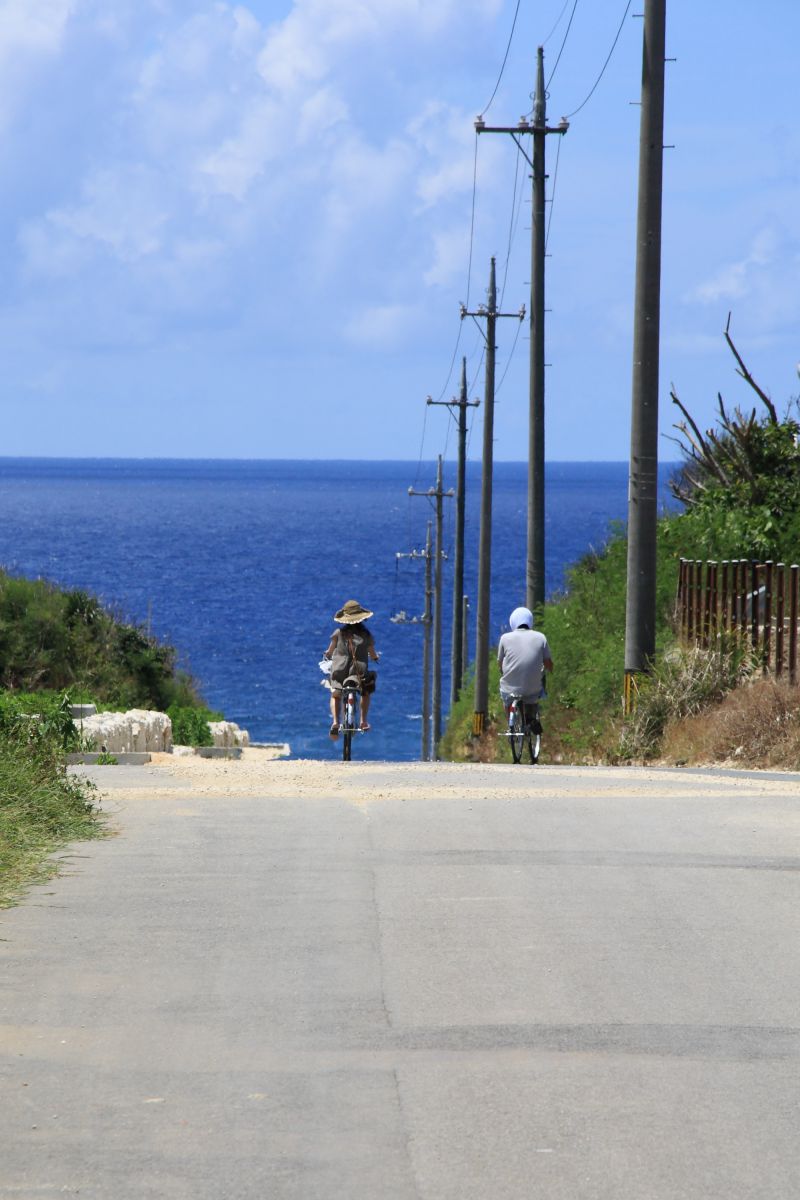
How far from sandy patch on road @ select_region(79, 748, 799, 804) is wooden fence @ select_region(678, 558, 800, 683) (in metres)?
2.75

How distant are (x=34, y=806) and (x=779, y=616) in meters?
8.75

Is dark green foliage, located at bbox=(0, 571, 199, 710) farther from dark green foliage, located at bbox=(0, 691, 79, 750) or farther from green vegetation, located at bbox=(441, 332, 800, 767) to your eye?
dark green foliage, located at bbox=(0, 691, 79, 750)


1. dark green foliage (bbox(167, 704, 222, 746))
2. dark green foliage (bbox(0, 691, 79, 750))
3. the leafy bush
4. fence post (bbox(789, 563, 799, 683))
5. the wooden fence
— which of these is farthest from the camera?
dark green foliage (bbox(167, 704, 222, 746))

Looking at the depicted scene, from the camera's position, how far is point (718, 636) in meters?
18.4

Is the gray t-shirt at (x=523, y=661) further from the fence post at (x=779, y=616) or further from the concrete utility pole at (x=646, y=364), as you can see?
the fence post at (x=779, y=616)

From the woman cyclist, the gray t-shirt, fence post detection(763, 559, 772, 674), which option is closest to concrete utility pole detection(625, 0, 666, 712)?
the gray t-shirt

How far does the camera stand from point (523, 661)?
18.4 metres

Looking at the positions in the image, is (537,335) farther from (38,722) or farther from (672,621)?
(38,722)

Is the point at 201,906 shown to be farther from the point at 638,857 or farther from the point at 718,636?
the point at 718,636

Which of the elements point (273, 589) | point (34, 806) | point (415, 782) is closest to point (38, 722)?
point (415, 782)

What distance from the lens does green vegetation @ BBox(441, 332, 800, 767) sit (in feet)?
59.1

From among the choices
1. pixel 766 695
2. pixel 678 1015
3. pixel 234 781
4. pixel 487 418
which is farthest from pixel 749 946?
pixel 487 418

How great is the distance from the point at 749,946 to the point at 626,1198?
3.08m

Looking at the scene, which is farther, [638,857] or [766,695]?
[766,695]
